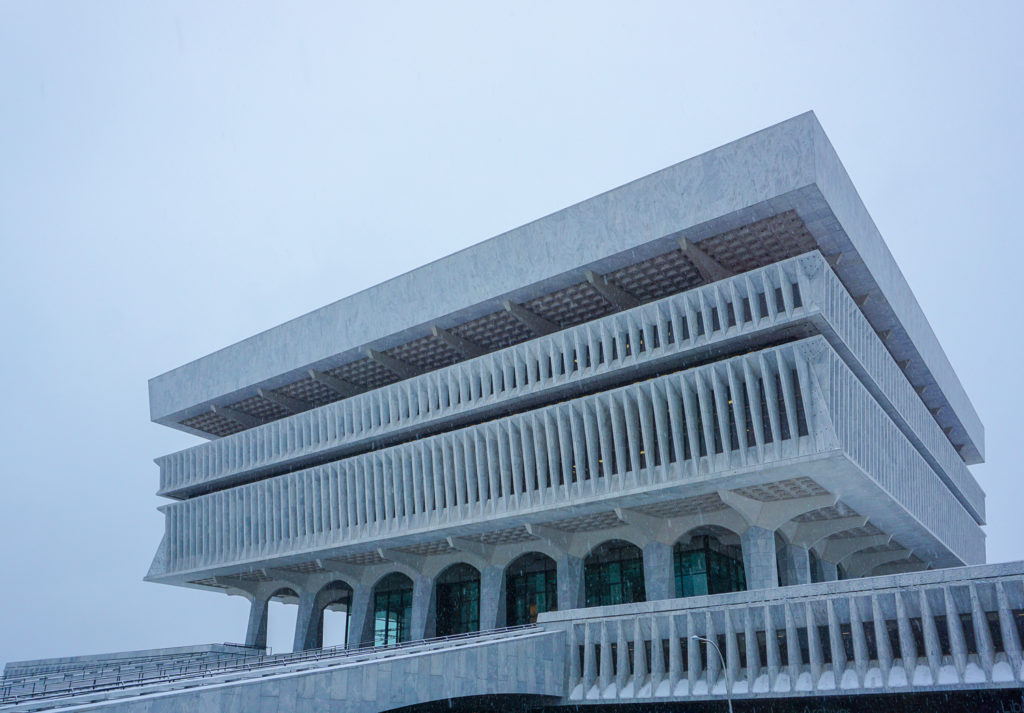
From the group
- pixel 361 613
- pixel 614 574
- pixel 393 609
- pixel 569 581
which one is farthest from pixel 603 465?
pixel 393 609

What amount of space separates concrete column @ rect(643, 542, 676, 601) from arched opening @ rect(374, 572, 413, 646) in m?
18.5

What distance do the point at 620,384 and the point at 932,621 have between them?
16.0 metres

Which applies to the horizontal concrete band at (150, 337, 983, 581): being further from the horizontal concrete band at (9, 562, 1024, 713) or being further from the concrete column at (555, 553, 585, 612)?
the horizontal concrete band at (9, 562, 1024, 713)

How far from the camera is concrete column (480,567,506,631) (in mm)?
44438

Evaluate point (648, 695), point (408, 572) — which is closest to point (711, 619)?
point (648, 695)

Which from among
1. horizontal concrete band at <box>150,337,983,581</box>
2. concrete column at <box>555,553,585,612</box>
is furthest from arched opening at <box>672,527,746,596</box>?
horizontal concrete band at <box>150,337,983,581</box>

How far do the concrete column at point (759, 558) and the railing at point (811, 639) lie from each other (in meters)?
4.36

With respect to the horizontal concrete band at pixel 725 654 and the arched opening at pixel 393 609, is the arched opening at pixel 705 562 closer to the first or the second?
the horizontal concrete band at pixel 725 654

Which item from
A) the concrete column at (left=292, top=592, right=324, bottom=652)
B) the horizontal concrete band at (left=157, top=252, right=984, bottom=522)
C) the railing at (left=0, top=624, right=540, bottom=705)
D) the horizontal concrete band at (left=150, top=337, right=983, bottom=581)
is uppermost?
the horizontal concrete band at (left=157, top=252, right=984, bottom=522)

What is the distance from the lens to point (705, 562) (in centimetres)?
4088

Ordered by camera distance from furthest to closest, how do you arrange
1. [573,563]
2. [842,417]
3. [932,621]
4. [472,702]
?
[573,563] → [842,417] → [472,702] → [932,621]

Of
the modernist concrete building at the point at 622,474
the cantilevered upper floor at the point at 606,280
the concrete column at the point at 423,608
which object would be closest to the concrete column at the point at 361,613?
the modernist concrete building at the point at 622,474

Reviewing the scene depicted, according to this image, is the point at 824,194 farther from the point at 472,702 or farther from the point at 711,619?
the point at 472,702

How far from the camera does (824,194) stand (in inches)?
1299
